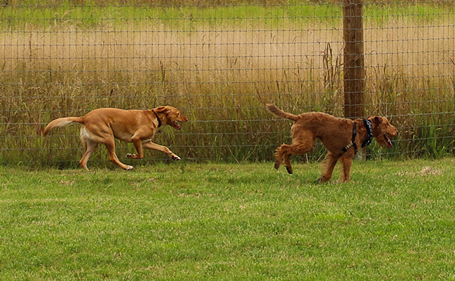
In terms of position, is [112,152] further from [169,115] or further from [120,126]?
[169,115]

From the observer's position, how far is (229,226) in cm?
621

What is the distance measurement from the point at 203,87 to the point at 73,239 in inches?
183

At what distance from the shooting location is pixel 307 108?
9938 millimetres

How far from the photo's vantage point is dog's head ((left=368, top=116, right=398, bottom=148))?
834 centimetres

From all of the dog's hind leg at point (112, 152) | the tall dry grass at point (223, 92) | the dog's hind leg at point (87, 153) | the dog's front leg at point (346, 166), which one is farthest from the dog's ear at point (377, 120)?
the dog's hind leg at point (87, 153)

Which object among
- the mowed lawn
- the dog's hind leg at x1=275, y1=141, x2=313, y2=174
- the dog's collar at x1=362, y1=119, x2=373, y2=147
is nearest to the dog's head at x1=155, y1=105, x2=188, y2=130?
the mowed lawn

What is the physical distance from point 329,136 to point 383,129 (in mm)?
752

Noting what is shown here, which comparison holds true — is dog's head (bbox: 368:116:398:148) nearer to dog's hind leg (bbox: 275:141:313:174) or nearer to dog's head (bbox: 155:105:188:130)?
dog's hind leg (bbox: 275:141:313:174)

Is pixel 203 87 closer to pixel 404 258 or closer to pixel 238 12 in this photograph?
pixel 238 12

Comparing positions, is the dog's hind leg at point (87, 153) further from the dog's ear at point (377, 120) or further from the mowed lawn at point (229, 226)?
the dog's ear at point (377, 120)

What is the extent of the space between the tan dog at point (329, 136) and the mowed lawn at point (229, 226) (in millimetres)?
277

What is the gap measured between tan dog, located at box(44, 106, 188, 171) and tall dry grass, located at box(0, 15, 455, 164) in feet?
2.63

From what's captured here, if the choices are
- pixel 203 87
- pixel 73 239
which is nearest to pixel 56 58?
pixel 203 87

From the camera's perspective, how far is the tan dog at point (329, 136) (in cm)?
802
